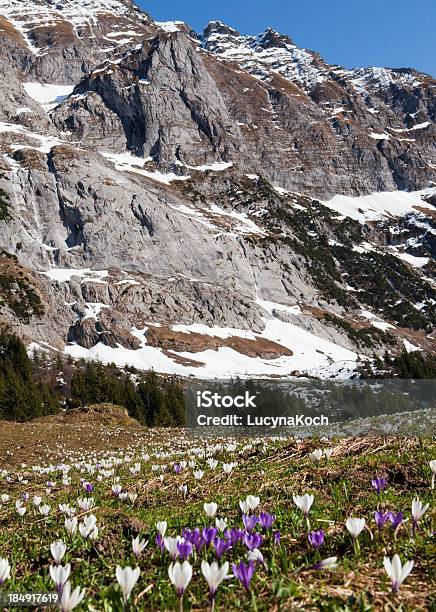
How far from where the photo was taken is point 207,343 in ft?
429

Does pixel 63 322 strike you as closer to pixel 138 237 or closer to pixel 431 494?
pixel 138 237

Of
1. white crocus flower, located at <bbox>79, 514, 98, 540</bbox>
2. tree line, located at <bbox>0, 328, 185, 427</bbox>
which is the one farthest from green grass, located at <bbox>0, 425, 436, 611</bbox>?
tree line, located at <bbox>0, 328, 185, 427</bbox>

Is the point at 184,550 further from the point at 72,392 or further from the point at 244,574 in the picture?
the point at 72,392

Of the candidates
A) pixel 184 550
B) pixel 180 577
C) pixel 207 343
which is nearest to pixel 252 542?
pixel 184 550

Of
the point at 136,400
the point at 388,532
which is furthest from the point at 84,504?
the point at 136,400

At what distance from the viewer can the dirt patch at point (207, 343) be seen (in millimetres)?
125312

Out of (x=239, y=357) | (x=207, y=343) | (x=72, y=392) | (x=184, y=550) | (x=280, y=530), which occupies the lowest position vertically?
(x=72, y=392)

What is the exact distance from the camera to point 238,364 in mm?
123125

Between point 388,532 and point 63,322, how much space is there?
12768cm

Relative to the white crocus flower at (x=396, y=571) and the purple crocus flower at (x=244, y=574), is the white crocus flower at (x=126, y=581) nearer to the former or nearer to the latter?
the purple crocus flower at (x=244, y=574)

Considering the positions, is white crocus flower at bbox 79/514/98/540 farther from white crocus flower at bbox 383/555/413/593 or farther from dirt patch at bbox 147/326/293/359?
dirt patch at bbox 147/326/293/359

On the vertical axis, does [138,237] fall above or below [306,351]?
above

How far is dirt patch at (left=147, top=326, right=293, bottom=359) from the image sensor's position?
12531 centimetres

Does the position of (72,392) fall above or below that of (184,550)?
below
